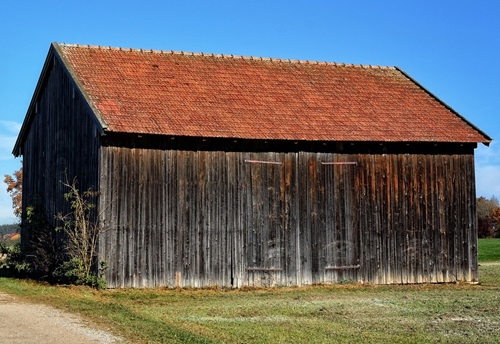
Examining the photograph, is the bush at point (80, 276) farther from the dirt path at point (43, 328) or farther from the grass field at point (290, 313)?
the dirt path at point (43, 328)

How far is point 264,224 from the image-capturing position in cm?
2709

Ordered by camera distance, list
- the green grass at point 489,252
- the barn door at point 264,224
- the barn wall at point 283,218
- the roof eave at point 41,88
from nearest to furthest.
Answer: the roof eave at point 41,88
the barn wall at point 283,218
the barn door at point 264,224
the green grass at point 489,252

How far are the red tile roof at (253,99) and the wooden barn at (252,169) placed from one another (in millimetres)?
74

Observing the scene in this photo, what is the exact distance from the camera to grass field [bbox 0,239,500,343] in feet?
49.9

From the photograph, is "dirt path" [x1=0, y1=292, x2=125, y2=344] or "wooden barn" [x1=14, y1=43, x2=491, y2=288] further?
"wooden barn" [x1=14, y1=43, x2=491, y2=288]

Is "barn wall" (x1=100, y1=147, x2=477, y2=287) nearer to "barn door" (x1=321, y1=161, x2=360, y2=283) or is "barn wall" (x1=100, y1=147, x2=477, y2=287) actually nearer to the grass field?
"barn door" (x1=321, y1=161, x2=360, y2=283)

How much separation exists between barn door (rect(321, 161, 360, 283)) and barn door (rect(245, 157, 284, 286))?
1.73 meters

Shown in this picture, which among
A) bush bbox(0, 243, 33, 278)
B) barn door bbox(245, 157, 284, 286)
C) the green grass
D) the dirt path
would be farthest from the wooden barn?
the green grass

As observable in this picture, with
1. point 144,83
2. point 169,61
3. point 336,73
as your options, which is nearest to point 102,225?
point 144,83

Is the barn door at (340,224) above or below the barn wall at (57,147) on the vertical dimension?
below

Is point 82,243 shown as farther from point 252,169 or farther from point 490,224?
point 490,224

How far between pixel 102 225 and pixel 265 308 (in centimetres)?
710

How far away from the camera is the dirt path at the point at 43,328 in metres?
13.9

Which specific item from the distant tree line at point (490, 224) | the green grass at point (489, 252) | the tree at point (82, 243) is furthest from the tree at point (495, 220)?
the tree at point (82, 243)
